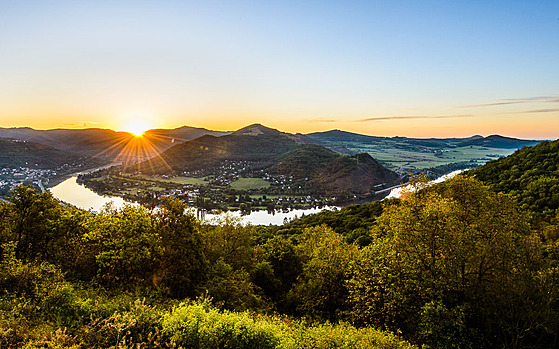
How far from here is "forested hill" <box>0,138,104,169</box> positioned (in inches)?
6073

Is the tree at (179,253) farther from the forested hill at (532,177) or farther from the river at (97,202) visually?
the river at (97,202)

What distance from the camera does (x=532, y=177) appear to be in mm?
34812

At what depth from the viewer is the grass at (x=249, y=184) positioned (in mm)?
143375

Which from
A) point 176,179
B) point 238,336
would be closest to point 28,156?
point 176,179

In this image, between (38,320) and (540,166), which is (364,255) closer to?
(38,320)

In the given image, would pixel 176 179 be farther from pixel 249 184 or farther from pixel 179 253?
pixel 179 253

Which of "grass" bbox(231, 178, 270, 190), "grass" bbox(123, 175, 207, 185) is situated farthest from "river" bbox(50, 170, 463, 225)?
"grass" bbox(231, 178, 270, 190)

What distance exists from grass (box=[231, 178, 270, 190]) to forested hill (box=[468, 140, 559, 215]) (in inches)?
4204

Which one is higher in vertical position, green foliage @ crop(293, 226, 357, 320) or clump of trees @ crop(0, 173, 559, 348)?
clump of trees @ crop(0, 173, 559, 348)

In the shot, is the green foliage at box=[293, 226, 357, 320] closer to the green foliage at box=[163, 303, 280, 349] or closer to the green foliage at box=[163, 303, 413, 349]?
the green foliage at box=[163, 303, 413, 349]

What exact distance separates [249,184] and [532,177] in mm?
124351

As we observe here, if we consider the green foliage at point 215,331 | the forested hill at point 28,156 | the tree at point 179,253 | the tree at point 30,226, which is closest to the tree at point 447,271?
the green foliage at point 215,331

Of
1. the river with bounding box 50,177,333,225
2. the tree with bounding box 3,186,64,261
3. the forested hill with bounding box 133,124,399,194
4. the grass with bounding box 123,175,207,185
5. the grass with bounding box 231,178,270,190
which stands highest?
the tree with bounding box 3,186,64,261

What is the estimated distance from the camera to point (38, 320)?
31.2 feet
